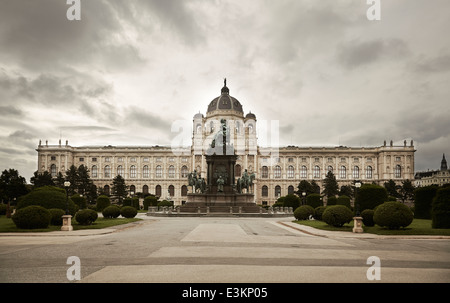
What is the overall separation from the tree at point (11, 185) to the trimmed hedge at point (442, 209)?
43169mm

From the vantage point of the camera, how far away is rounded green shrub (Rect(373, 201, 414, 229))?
20.0 meters

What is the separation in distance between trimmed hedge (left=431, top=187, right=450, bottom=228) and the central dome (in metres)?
87.1

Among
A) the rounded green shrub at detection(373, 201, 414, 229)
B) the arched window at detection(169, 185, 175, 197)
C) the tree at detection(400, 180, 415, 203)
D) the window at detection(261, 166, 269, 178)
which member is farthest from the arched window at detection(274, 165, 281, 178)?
the rounded green shrub at detection(373, 201, 414, 229)

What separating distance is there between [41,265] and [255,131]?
10274 centimetres

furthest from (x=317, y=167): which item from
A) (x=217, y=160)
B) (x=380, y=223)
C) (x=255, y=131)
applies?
(x=380, y=223)

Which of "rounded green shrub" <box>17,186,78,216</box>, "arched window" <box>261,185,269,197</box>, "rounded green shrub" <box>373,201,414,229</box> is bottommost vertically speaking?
"arched window" <box>261,185,269,197</box>

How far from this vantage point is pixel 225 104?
354 ft

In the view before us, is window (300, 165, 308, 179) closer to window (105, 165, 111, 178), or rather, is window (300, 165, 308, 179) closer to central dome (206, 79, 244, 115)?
central dome (206, 79, 244, 115)

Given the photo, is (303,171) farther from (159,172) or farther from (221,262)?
(221,262)

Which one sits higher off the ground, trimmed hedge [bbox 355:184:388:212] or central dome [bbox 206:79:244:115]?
central dome [bbox 206:79:244:115]

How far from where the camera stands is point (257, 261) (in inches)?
418

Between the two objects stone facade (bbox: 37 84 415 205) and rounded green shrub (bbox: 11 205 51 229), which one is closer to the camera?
rounded green shrub (bbox: 11 205 51 229)

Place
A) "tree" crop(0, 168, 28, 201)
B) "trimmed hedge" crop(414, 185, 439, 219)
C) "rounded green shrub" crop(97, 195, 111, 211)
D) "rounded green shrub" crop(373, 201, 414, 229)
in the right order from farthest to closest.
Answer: "rounded green shrub" crop(97, 195, 111, 211)
"tree" crop(0, 168, 28, 201)
"trimmed hedge" crop(414, 185, 439, 219)
"rounded green shrub" crop(373, 201, 414, 229)
